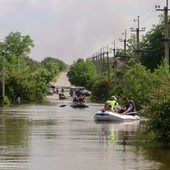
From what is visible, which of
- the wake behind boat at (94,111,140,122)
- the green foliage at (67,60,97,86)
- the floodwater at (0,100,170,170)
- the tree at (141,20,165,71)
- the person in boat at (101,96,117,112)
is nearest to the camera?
the floodwater at (0,100,170,170)

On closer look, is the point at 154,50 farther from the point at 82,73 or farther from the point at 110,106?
the point at 82,73

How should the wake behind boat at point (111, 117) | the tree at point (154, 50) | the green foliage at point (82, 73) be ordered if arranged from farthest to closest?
the green foliage at point (82, 73) < the tree at point (154, 50) < the wake behind boat at point (111, 117)

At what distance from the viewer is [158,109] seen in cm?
2133

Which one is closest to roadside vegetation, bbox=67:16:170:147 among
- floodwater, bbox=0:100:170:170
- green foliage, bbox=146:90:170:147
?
green foliage, bbox=146:90:170:147

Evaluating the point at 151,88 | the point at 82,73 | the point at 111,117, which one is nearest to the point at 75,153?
the point at 111,117

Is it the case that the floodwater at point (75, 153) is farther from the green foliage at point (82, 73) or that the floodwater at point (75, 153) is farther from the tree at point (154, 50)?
the green foliage at point (82, 73)

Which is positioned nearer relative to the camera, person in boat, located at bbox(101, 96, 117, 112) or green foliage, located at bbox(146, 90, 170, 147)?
green foliage, located at bbox(146, 90, 170, 147)

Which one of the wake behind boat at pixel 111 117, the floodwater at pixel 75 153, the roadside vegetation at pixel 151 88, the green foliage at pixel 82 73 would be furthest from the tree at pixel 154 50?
the floodwater at pixel 75 153

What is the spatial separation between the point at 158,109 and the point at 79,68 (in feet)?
446

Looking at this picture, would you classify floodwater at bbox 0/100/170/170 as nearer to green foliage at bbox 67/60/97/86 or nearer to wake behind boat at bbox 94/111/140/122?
wake behind boat at bbox 94/111/140/122

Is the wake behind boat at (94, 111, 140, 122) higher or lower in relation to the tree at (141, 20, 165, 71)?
lower

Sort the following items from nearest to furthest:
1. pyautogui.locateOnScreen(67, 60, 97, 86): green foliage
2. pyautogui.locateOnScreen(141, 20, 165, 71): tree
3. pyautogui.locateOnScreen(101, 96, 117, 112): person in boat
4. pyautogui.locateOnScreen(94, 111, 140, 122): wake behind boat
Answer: pyautogui.locateOnScreen(94, 111, 140, 122): wake behind boat < pyautogui.locateOnScreen(101, 96, 117, 112): person in boat < pyautogui.locateOnScreen(141, 20, 165, 71): tree < pyautogui.locateOnScreen(67, 60, 97, 86): green foliage

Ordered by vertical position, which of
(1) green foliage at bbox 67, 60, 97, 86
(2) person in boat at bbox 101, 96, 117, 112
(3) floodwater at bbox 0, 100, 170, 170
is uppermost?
(1) green foliage at bbox 67, 60, 97, 86

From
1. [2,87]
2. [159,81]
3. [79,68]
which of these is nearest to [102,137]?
[159,81]
